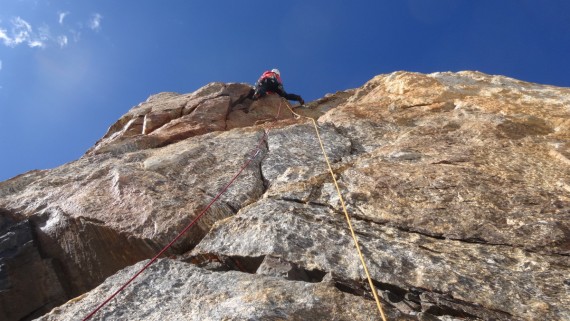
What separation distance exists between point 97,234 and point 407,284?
4.13 meters

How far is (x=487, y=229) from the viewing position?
185 inches

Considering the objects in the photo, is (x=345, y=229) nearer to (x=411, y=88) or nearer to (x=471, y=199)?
(x=471, y=199)

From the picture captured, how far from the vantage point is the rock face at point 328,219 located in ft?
12.9

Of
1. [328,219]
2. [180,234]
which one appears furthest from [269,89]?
[328,219]

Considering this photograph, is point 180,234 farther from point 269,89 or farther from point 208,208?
point 269,89

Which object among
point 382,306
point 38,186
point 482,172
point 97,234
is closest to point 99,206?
point 97,234

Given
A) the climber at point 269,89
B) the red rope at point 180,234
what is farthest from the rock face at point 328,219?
the climber at point 269,89

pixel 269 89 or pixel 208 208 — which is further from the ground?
pixel 269 89

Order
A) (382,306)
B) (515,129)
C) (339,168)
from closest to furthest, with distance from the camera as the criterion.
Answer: (382,306), (339,168), (515,129)

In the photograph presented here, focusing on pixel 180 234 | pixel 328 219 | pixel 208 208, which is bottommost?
pixel 180 234

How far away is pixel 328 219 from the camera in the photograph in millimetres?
5086

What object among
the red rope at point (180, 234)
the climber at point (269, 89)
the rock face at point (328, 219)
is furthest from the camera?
the climber at point (269, 89)

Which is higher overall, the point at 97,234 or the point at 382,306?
the point at 97,234

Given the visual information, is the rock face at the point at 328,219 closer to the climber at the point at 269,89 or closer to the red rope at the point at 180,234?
the red rope at the point at 180,234
